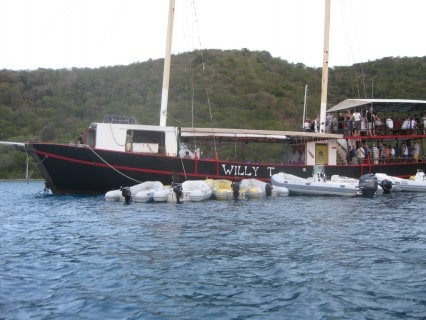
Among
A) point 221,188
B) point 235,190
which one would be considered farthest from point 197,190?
point 235,190

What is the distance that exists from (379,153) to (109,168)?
15.2 meters

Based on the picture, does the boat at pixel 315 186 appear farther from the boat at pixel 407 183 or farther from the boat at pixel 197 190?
the boat at pixel 197 190

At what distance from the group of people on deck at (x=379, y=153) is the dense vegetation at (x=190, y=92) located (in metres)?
20.7

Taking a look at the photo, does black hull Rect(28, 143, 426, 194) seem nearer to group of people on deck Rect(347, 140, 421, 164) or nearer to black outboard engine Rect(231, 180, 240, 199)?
black outboard engine Rect(231, 180, 240, 199)

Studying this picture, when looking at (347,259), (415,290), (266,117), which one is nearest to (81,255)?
(347,259)

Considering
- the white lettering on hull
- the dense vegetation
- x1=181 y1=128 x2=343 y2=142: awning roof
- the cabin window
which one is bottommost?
the white lettering on hull

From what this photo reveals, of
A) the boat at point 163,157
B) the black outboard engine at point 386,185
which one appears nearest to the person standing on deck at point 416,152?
the boat at point 163,157

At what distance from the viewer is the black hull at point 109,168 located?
21078 mm

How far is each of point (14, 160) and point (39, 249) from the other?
38568 millimetres

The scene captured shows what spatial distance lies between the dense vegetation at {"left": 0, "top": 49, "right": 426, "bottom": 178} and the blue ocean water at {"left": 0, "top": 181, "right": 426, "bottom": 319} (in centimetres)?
3299

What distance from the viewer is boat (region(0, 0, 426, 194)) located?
21.3m

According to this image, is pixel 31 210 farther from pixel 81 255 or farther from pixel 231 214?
pixel 81 255

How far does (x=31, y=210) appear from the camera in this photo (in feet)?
57.8

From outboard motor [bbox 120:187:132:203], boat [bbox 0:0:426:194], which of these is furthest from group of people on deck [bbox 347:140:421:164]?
outboard motor [bbox 120:187:132:203]
